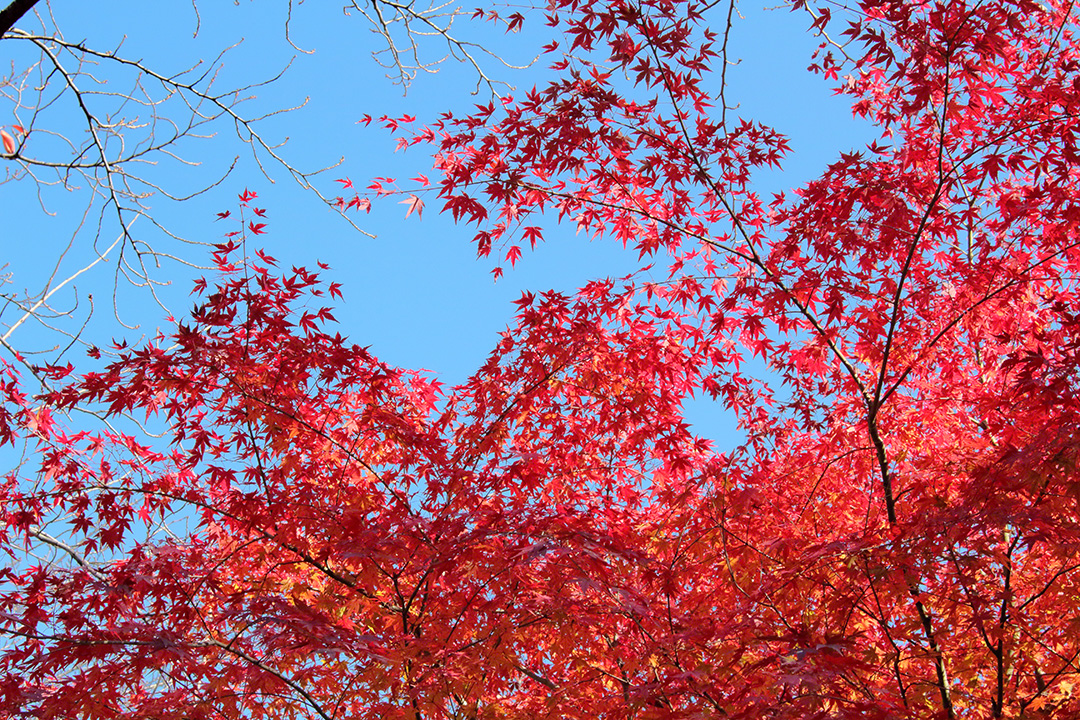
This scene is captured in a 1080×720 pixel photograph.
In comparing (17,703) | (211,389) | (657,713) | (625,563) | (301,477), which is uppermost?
(211,389)

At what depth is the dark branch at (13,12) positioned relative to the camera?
122 inches

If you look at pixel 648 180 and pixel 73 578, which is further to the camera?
pixel 648 180

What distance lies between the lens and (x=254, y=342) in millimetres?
5000

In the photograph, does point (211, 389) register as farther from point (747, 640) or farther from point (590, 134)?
point (747, 640)

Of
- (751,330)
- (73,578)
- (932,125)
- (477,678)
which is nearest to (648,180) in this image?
(751,330)

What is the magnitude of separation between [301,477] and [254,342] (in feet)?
3.02

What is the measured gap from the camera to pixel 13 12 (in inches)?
123

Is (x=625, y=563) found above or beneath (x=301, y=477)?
beneath

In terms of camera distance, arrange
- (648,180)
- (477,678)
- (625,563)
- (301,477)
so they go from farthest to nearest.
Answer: (648,180)
(301,477)
(625,563)
(477,678)

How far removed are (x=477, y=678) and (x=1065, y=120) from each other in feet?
15.6

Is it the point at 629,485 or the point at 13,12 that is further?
the point at 629,485

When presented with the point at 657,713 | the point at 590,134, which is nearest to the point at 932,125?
the point at 590,134

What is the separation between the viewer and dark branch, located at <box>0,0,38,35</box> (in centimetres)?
310

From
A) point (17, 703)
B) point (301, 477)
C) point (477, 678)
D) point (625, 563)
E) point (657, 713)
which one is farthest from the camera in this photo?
point (301, 477)
